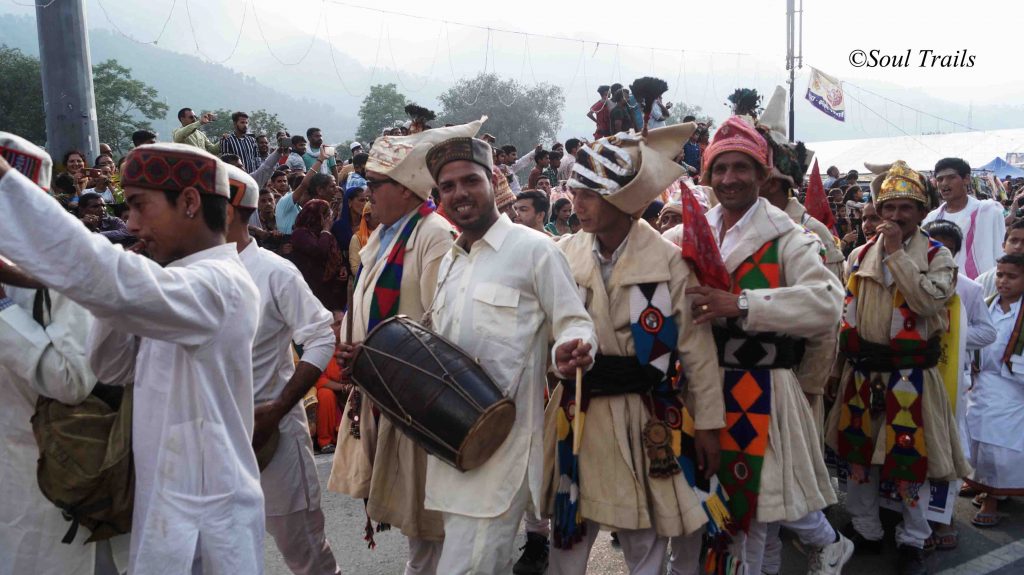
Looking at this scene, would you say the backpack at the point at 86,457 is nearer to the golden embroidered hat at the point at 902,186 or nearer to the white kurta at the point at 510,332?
the white kurta at the point at 510,332

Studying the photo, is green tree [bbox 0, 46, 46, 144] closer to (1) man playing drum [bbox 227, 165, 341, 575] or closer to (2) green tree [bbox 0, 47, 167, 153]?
(2) green tree [bbox 0, 47, 167, 153]

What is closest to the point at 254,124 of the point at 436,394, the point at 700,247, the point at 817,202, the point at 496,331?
the point at 817,202

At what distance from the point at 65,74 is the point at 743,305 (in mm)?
11427

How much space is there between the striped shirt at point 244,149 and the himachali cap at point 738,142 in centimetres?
1011

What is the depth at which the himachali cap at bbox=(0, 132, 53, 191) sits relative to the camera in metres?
2.48

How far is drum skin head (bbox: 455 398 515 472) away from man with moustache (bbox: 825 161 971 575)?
104 inches

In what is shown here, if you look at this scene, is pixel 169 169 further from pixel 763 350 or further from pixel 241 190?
pixel 763 350

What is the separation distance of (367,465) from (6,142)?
197cm

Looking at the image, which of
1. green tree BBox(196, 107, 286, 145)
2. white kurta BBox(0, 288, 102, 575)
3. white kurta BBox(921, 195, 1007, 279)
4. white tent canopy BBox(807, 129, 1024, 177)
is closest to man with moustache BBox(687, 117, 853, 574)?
white kurta BBox(0, 288, 102, 575)

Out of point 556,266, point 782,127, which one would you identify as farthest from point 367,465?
point 782,127

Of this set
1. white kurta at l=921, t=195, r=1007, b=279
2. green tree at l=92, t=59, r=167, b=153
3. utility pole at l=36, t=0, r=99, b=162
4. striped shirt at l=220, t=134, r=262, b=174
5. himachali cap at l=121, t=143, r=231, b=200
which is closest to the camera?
himachali cap at l=121, t=143, r=231, b=200

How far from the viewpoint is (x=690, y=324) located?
3400 millimetres

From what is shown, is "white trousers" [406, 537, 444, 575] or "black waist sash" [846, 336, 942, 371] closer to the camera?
"white trousers" [406, 537, 444, 575]

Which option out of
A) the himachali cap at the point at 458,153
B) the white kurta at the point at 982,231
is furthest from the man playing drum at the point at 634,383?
the white kurta at the point at 982,231
